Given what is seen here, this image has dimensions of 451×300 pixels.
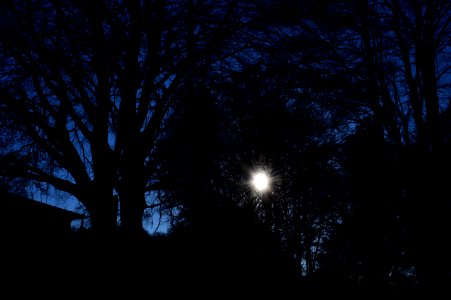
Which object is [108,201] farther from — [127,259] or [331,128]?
[331,128]

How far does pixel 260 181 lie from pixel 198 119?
3572 mm

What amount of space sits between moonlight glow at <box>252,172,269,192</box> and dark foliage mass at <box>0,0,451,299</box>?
1348mm

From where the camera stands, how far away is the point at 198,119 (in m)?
11.1

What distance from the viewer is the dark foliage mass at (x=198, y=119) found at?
691cm

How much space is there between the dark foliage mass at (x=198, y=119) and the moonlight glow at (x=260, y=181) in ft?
4.42

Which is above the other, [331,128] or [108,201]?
[331,128]

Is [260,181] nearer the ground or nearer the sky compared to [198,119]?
nearer the ground

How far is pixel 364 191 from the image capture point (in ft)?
63.5

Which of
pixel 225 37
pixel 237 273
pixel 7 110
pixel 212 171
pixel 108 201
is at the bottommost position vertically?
pixel 237 273

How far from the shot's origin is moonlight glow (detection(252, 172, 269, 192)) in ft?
42.3

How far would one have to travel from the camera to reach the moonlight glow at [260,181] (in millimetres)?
12891

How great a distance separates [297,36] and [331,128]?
14.8 feet

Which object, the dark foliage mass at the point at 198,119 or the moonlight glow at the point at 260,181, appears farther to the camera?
the moonlight glow at the point at 260,181

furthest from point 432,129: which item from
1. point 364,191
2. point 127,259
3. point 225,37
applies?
point 364,191
